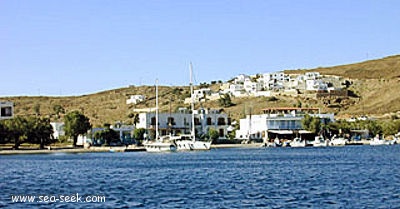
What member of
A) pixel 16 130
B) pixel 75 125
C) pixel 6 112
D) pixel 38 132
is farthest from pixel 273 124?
pixel 6 112

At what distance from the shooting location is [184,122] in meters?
124

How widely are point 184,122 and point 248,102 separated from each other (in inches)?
1589

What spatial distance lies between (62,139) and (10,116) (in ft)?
53.6

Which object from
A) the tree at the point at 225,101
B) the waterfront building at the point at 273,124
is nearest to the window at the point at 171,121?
the waterfront building at the point at 273,124

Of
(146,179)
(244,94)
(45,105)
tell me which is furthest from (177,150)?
(45,105)

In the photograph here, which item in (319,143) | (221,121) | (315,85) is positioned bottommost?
(319,143)

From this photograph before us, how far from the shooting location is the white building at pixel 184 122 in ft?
400

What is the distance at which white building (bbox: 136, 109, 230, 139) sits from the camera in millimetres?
121812

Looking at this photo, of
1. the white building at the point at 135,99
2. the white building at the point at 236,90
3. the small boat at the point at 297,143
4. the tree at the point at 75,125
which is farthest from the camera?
the white building at the point at 135,99

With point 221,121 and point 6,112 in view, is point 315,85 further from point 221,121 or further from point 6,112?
point 6,112

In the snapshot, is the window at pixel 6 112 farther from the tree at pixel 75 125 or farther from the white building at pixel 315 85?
the white building at pixel 315 85

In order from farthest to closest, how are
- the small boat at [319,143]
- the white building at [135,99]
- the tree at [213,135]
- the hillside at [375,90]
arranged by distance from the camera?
1. the white building at [135,99]
2. the hillside at [375,90]
3. the tree at [213,135]
4. the small boat at [319,143]

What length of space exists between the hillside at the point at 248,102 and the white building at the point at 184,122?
9002 mm

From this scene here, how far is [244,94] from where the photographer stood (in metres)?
174
